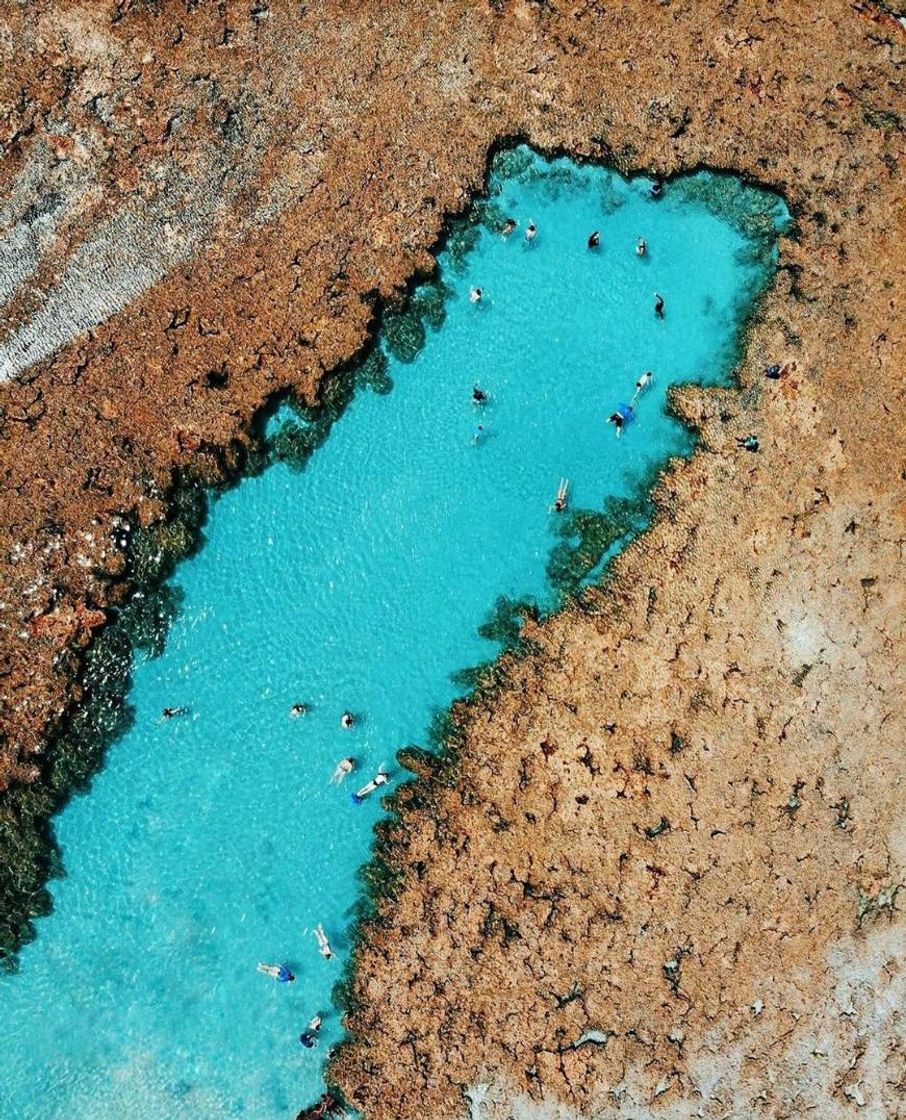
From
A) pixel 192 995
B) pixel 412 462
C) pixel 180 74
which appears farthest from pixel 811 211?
pixel 192 995

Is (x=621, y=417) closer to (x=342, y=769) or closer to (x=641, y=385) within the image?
(x=641, y=385)

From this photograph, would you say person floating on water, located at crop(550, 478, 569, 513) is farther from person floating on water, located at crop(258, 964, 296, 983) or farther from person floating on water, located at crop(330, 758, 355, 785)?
person floating on water, located at crop(258, 964, 296, 983)

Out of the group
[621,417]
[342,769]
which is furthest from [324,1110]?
[621,417]

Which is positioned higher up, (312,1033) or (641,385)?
(641,385)

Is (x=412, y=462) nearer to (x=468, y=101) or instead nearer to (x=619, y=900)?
(x=468, y=101)

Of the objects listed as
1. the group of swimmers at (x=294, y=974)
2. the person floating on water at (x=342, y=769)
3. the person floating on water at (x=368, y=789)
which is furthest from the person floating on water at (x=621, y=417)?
the group of swimmers at (x=294, y=974)

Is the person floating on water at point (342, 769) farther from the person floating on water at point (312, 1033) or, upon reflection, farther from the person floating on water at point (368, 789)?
the person floating on water at point (312, 1033)

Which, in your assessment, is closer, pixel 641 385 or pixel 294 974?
pixel 294 974
